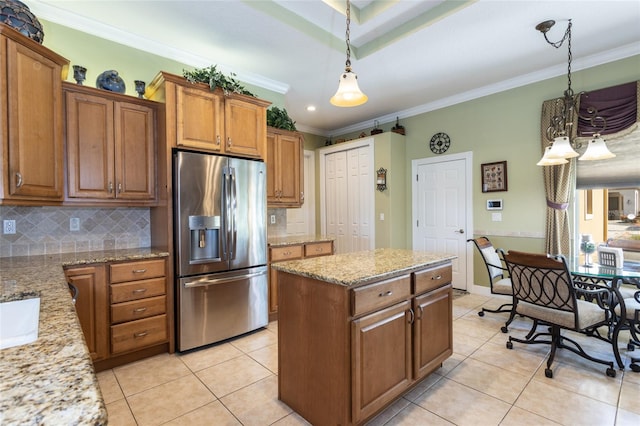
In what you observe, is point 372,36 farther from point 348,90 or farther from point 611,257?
point 611,257

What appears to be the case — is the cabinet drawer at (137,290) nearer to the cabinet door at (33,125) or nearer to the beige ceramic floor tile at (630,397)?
the cabinet door at (33,125)

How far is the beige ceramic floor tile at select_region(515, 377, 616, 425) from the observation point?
1811 mm

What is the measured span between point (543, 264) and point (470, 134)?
2.61m

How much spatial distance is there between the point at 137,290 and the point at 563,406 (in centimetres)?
318

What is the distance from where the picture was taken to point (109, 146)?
8.64 ft

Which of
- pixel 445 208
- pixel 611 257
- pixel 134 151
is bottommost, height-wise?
pixel 611 257

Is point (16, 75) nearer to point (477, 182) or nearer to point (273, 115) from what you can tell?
point (273, 115)

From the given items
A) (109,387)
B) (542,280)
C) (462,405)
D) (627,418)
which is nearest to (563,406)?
(627,418)

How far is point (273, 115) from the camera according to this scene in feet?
12.8

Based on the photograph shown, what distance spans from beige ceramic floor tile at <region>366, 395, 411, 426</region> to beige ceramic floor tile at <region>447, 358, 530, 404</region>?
1.71ft

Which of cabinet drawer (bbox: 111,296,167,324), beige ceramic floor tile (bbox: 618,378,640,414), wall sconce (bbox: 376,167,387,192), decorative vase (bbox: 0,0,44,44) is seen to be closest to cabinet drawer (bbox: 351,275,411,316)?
beige ceramic floor tile (bbox: 618,378,640,414)

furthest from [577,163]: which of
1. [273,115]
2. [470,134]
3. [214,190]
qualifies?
[214,190]

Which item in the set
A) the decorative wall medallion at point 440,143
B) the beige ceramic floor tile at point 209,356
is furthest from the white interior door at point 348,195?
the beige ceramic floor tile at point 209,356

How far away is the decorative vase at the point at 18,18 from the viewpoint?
1945 millimetres
